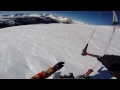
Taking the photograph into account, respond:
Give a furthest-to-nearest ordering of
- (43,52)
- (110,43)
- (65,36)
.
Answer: (65,36) < (110,43) < (43,52)

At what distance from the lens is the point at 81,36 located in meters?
4.29

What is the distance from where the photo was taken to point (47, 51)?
11.2 feet

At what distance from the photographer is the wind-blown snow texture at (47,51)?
2.78 metres

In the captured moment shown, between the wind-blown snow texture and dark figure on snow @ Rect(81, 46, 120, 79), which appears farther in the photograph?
the wind-blown snow texture

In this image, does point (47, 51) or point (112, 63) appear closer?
point (112, 63)

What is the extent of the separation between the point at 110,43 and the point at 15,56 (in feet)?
6.98

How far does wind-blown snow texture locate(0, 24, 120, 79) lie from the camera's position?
2775 mm

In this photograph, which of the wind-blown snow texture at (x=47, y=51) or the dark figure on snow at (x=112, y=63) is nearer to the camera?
the dark figure on snow at (x=112, y=63)
